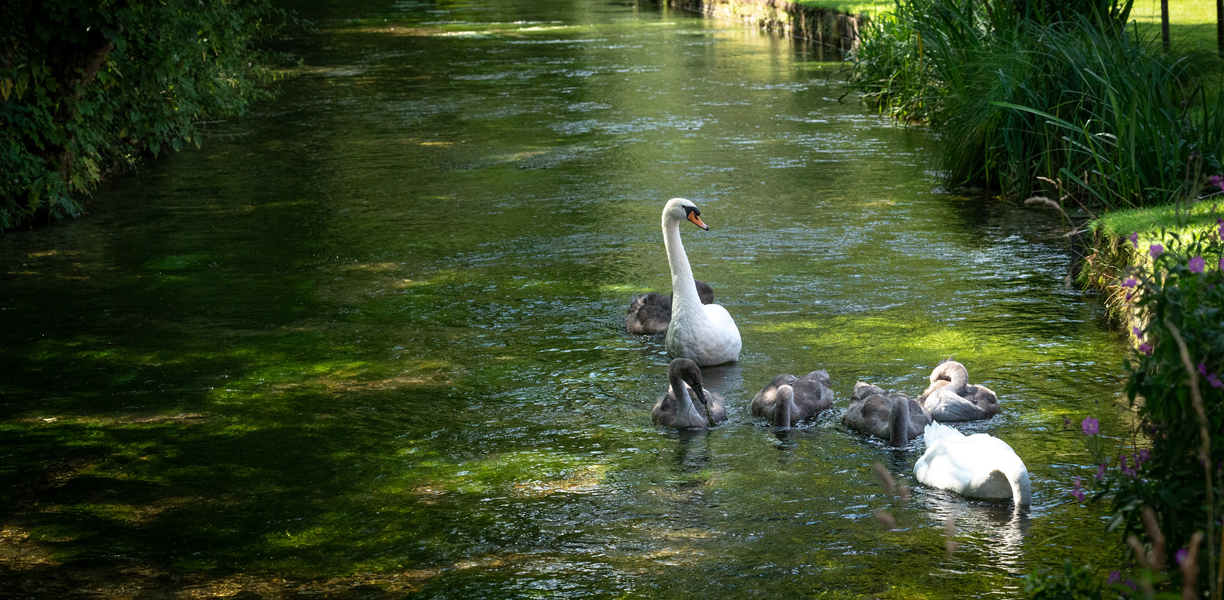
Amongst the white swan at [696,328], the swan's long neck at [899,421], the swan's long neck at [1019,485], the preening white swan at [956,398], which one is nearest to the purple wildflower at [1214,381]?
the swan's long neck at [1019,485]

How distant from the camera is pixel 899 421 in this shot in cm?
654

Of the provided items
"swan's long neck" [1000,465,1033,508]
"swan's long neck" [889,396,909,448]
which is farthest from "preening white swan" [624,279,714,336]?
"swan's long neck" [1000,465,1033,508]

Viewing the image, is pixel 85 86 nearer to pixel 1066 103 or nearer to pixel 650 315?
pixel 650 315

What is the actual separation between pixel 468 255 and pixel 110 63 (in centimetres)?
462

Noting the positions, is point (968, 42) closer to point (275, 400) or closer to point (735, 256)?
point (735, 256)

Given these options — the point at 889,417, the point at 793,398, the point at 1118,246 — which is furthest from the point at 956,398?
the point at 1118,246

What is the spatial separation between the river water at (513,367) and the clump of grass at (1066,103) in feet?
2.13

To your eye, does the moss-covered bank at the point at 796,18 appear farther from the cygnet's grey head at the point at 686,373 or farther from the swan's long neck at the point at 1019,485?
the swan's long neck at the point at 1019,485

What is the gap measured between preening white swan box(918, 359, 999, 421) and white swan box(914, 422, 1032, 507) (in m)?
0.59

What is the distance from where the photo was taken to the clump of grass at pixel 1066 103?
31.0 feet

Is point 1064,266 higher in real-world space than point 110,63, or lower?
lower

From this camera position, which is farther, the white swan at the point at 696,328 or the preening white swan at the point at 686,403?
the white swan at the point at 696,328

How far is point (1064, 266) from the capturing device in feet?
32.7

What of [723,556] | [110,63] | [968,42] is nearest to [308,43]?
[110,63]
